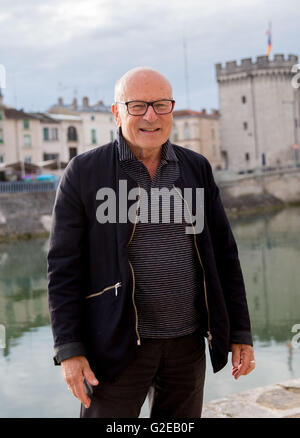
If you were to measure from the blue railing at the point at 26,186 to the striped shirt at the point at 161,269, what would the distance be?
22.3m

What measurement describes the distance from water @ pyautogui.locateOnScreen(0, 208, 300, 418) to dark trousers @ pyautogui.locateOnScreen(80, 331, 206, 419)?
2508mm

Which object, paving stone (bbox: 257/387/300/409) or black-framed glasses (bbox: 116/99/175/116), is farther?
paving stone (bbox: 257/387/300/409)

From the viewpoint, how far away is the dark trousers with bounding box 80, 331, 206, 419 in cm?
195

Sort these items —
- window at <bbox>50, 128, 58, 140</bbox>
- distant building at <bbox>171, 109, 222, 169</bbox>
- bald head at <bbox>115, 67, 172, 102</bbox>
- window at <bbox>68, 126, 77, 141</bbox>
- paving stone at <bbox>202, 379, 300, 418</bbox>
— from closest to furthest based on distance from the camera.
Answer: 1. bald head at <bbox>115, 67, 172, 102</bbox>
2. paving stone at <bbox>202, 379, 300, 418</bbox>
3. window at <bbox>50, 128, 58, 140</bbox>
4. window at <bbox>68, 126, 77, 141</bbox>
5. distant building at <bbox>171, 109, 222, 169</bbox>

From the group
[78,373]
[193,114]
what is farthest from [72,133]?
[78,373]

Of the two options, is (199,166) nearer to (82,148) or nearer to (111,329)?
(111,329)

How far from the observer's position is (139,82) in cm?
200

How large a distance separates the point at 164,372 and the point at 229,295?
0.35 meters

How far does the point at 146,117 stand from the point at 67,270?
21.9 inches

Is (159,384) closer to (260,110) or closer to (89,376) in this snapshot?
(89,376)

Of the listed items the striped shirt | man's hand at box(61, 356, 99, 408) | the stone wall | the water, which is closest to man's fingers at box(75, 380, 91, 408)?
man's hand at box(61, 356, 99, 408)

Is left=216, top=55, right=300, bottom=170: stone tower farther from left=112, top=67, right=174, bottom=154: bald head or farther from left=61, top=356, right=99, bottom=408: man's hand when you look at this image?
left=61, top=356, right=99, bottom=408: man's hand

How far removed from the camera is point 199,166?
2176mm
